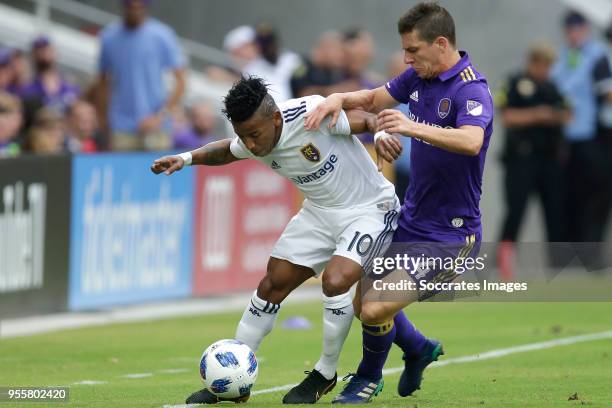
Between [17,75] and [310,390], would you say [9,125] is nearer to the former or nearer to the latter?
[17,75]

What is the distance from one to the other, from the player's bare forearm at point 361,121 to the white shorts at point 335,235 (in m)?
0.51

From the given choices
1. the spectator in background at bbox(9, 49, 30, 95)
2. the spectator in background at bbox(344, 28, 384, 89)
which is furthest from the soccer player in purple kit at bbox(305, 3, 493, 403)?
the spectator in background at bbox(344, 28, 384, 89)

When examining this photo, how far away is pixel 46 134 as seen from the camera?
14148 mm

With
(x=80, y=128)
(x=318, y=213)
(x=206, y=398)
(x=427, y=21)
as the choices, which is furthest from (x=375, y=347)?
(x=80, y=128)

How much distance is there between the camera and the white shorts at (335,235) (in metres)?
8.67

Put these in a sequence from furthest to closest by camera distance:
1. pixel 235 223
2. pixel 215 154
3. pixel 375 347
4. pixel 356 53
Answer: pixel 356 53, pixel 235 223, pixel 215 154, pixel 375 347

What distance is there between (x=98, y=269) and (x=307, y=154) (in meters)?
5.98

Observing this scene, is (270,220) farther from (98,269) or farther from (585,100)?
(585,100)

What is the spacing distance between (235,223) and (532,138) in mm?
4408

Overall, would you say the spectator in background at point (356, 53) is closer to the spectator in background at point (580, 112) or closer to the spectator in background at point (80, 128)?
the spectator in background at point (580, 112)

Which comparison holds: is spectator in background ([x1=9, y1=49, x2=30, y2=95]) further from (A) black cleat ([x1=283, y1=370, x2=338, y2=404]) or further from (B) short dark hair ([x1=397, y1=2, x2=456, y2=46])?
(B) short dark hair ([x1=397, y1=2, x2=456, y2=46])

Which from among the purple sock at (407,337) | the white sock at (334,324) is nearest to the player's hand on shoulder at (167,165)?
the white sock at (334,324)

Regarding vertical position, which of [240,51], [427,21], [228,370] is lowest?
[228,370]

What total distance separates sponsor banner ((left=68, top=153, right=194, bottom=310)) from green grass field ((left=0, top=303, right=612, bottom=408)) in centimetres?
75
